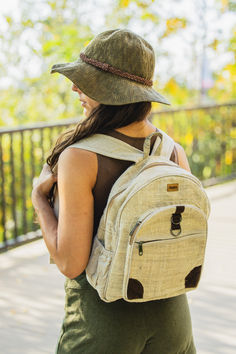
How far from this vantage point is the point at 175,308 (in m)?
1.62

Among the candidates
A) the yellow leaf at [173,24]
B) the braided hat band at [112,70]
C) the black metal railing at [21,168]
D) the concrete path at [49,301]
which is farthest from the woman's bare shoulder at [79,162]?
the yellow leaf at [173,24]

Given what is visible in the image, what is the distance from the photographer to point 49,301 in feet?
11.4

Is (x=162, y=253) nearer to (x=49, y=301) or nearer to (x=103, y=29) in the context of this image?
(x=49, y=301)

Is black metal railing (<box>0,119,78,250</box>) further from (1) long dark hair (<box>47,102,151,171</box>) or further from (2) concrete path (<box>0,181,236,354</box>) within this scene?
(1) long dark hair (<box>47,102,151,171</box>)

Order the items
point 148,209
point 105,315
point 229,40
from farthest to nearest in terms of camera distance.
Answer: point 229,40 < point 105,315 < point 148,209

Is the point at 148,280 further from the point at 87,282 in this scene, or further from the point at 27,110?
the point at 27,110

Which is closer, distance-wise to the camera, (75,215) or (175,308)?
(75,215)

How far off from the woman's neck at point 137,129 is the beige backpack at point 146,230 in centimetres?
4

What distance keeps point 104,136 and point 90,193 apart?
17 cm

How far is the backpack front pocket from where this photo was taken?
1.44m

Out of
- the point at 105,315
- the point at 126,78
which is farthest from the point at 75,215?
the point at 126,78

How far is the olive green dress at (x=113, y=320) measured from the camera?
1529 mm

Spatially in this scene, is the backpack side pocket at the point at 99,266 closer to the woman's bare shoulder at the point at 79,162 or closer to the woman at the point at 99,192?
the woman at the point at 99,192

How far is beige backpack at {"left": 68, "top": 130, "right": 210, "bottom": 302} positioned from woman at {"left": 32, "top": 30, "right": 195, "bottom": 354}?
0.13 feet
